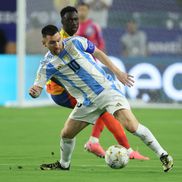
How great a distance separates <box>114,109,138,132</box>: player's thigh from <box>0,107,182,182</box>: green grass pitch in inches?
19.2

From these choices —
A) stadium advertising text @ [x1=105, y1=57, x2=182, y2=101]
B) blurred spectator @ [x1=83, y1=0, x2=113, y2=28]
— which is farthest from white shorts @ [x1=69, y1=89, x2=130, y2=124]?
blurred spectator @ [x1=83, y1=0, x2=113, y2=28]

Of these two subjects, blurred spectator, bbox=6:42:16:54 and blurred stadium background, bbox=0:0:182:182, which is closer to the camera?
blurred stadium background, bbox=0:0:182:182

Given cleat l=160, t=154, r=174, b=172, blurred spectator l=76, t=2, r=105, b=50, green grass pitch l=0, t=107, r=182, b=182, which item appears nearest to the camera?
green grass pitch l=0, t=107, r=182, b=182

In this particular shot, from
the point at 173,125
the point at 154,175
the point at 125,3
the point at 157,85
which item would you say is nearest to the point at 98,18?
the point at 125,3

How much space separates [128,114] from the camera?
9.91m

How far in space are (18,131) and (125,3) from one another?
7.20m

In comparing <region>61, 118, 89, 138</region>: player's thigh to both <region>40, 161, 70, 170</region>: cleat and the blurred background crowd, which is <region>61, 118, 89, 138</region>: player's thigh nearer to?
<region>40, 161, 70, 170</region>: cleat

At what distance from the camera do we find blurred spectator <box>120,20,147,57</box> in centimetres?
2223

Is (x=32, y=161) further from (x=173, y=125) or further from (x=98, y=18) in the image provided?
(x=98, y=18)

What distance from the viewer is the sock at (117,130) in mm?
11133

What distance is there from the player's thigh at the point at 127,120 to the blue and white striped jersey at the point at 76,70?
0.38 meters

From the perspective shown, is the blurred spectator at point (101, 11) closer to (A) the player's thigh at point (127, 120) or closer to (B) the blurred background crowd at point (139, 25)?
(B) the blurred background crowd at point (139, 25)

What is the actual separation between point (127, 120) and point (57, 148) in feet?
10.4

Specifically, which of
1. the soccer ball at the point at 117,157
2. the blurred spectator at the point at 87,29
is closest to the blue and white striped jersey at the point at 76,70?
the soccer ball at the point at 117,157
